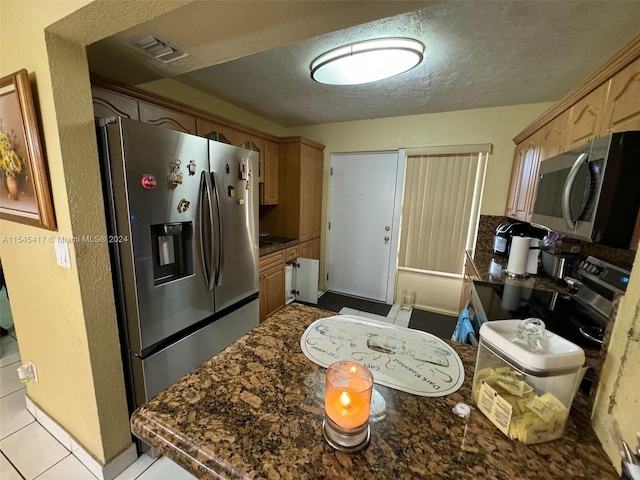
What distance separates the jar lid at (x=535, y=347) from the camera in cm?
51

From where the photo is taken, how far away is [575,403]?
2.16 ft

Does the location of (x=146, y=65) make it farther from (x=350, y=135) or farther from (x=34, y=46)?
(x=350, y=135)

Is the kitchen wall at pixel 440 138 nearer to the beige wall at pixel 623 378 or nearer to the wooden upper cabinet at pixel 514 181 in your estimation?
the wooden upper cabinet at pixel 514 181

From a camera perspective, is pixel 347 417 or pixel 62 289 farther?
pixel 62 289

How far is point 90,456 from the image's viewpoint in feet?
4.39

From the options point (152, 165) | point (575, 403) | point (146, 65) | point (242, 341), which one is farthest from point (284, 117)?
point (575, 403)

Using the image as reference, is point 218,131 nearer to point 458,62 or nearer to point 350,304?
point 458,62

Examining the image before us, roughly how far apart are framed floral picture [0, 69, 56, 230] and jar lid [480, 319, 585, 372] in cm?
167

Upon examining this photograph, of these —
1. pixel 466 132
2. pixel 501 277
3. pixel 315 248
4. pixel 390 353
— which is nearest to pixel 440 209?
pixel 466 132

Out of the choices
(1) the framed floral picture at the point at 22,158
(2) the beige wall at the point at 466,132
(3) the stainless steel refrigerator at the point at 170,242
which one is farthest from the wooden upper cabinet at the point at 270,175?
(1) the framed floral picture at the point at 22,158

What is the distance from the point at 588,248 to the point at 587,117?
3.11 feet

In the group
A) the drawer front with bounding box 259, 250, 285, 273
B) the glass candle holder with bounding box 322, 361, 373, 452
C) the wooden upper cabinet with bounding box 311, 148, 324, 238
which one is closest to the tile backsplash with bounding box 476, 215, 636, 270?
the glass candle holder with bounding box 322, 361, 373, 452

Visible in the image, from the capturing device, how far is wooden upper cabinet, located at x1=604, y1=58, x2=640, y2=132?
1068 millimetres

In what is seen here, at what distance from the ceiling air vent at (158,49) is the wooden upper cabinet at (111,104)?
15.9 inches
